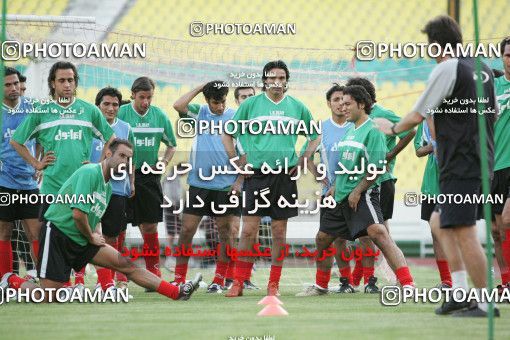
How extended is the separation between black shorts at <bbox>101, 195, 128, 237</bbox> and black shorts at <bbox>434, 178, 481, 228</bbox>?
371cm

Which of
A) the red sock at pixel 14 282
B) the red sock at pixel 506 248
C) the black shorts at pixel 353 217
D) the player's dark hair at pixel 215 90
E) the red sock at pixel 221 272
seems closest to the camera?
the red sock at pixel 506 248

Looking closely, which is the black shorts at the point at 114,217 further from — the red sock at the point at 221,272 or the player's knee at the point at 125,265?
the player's knee at the point at 125,265

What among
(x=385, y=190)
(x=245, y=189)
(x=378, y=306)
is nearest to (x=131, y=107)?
(x=245, y=189)

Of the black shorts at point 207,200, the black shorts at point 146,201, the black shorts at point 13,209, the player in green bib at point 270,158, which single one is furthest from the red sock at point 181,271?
the black shorts at point 13,209

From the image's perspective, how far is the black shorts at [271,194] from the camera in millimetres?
8930

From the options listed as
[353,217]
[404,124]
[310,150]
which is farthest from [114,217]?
[404,124]

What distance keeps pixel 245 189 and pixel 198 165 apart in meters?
1.30

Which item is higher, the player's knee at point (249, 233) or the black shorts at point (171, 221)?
the black shorts at point (171, 221)

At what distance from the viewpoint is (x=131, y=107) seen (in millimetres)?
10164

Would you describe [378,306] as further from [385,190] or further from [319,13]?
[319,13]

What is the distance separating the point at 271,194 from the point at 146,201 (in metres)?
1.69

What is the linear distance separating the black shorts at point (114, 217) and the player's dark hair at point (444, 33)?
385 cm

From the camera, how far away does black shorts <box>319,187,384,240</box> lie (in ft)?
28.4

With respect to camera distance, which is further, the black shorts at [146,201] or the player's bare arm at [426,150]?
the black shorts at [146,201]
